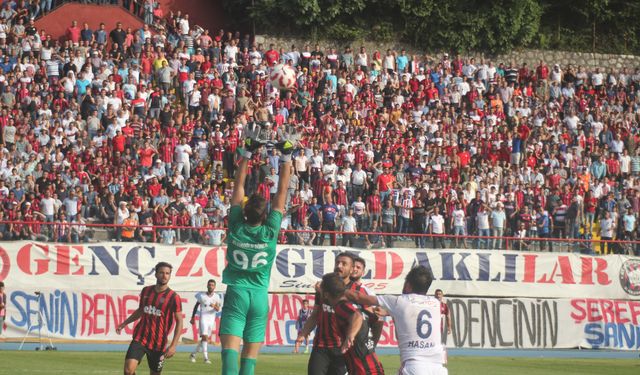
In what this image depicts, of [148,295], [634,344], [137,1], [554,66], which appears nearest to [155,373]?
[148,295]

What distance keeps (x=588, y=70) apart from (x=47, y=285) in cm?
2969

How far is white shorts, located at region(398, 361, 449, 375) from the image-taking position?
34.6ft

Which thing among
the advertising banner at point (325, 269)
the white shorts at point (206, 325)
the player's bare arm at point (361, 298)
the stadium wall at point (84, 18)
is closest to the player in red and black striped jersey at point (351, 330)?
the player's bare arm at point (361, 298)

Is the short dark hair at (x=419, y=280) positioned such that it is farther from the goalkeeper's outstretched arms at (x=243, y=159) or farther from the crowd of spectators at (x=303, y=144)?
the crowd of spectators at (x=303, y=144)

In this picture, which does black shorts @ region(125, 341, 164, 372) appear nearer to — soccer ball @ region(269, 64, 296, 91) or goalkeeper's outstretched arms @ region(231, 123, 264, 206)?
goalkeeper's outstretched arms @ region(231, 123, 264, 206)

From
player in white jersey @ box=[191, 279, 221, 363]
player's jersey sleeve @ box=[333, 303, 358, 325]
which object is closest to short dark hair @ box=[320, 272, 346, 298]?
player's jersey sleeve @ box=[333, 303, 358, 325]

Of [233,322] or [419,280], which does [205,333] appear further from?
[419,280]

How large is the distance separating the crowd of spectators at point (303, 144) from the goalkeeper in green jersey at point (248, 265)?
1779 centimetres

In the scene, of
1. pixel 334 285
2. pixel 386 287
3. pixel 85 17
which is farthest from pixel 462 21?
pixel 334 285

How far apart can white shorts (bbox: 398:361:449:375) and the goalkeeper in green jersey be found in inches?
66.9

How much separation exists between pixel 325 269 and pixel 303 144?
6842 millimetres

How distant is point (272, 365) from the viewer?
925 inches

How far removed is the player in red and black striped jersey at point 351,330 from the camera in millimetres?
11953

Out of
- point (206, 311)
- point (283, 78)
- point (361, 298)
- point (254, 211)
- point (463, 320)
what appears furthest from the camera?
point (463, 320)
